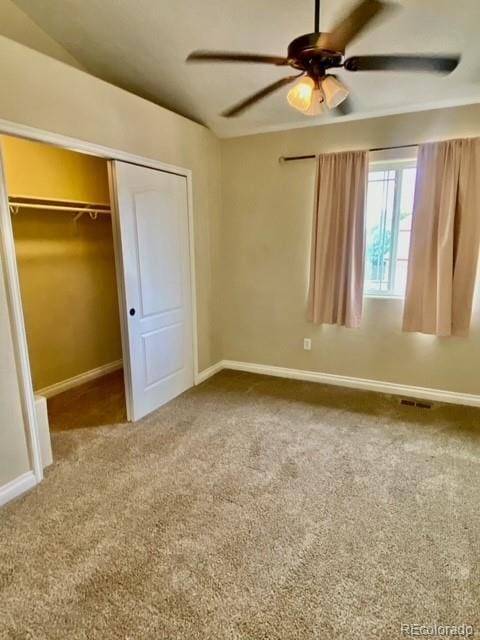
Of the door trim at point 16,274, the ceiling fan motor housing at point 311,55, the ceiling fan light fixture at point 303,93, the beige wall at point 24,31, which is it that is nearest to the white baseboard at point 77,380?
the door trim at point 16,274

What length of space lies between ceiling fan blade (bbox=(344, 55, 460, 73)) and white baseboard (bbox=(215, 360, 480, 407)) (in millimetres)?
2617

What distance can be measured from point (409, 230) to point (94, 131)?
268 cm

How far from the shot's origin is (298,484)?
7.55 feet

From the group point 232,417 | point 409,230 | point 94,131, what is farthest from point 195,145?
point 232,417

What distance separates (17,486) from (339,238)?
3.12 m

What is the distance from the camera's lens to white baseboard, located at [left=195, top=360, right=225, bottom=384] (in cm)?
399

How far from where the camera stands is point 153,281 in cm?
320

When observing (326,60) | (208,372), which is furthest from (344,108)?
(208,372)

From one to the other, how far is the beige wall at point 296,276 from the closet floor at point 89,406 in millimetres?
1380

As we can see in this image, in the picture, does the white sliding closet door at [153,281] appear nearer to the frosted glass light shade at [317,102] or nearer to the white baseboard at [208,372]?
the white baseboard at [208,372]

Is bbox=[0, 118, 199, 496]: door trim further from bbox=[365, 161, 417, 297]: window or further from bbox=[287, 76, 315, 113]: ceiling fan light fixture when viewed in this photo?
bbox=[365, 161, 417, 297]: window

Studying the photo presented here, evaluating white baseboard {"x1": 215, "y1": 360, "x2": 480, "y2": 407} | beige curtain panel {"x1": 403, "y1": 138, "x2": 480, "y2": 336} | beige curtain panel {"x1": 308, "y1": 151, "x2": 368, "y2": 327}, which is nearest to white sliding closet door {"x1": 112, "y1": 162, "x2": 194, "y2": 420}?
white baseboard {"x1": 215, "y1": 360, "x2": 480, "y2": 407}

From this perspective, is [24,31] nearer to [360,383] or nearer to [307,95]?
[307,95]

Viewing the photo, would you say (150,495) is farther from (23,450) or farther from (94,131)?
(94,131)
